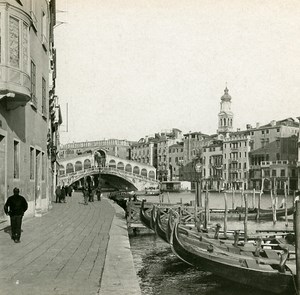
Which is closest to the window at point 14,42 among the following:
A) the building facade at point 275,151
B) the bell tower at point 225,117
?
the building facade at point 275,151

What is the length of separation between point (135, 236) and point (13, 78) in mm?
7132

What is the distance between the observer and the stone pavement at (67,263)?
549cm

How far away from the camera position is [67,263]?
701 cm

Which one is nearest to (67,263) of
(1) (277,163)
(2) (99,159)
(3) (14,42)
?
(3) (14,42)

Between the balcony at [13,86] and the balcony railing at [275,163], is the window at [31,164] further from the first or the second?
the balcony railing at [275,163]

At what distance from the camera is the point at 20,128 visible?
12.7 metres

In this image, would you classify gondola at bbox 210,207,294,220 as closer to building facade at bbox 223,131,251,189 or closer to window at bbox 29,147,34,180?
window at bbox 29,147,34,180

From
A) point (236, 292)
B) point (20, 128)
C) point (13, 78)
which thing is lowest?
point (236, 292)

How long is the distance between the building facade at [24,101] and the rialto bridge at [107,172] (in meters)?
36.3

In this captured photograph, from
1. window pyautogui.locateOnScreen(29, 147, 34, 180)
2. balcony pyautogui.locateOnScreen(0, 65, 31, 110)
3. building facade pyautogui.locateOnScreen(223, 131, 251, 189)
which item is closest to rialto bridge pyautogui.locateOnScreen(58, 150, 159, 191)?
building facade pyautogui.locateOnScreen(223, 131, 251, 189)

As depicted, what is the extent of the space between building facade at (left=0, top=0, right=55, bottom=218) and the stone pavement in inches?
76.7

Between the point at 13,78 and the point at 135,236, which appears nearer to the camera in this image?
the point at 13,78

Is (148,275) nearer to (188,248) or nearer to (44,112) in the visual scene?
(188,248)

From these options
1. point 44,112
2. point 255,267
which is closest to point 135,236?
point 44,112
